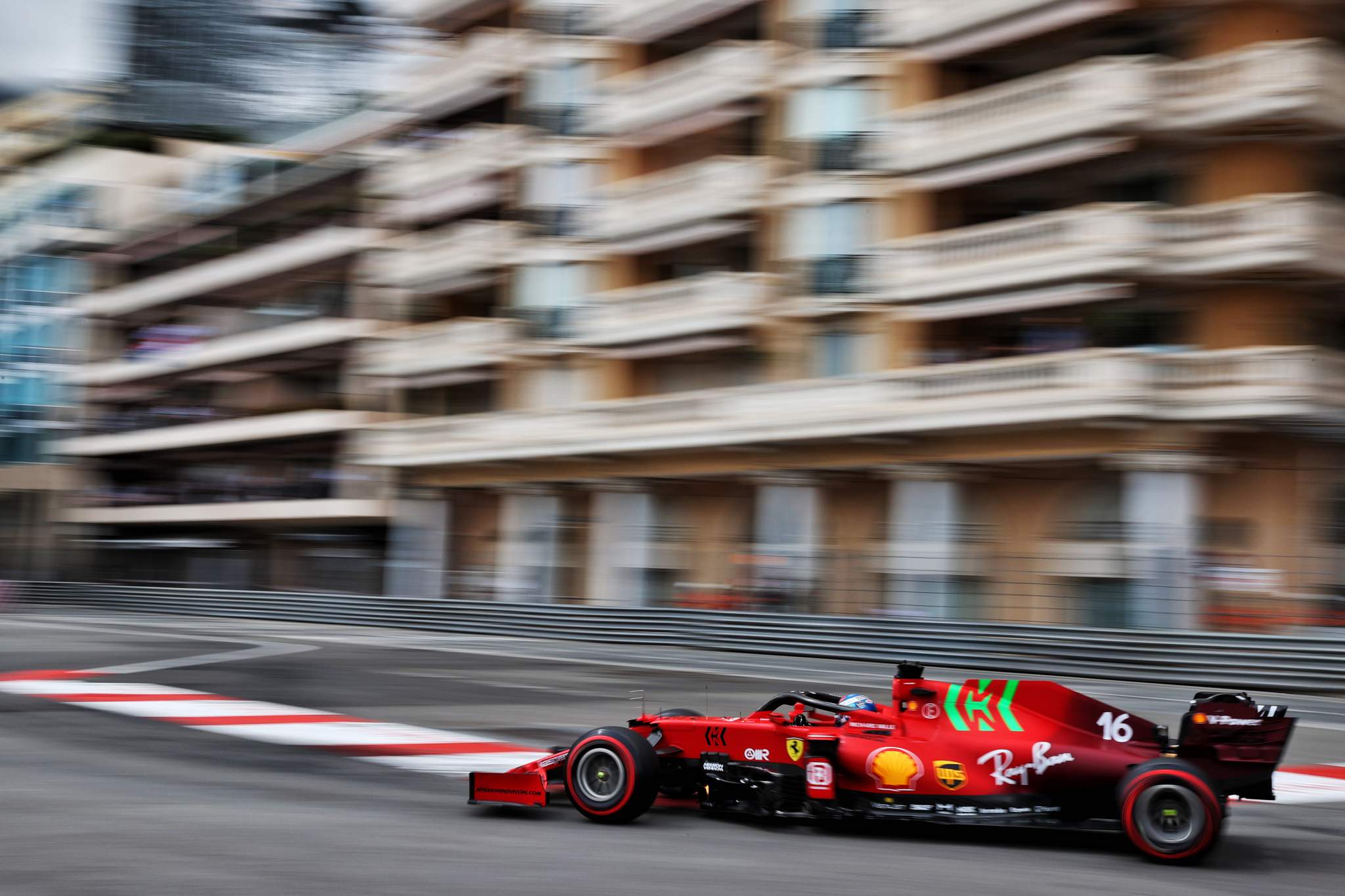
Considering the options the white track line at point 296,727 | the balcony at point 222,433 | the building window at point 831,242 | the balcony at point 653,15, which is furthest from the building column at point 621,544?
the white track line at point 296,727

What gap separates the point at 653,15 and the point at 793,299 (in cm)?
742

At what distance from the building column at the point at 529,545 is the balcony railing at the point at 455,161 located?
7.41m

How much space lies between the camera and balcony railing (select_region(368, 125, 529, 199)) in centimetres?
3459

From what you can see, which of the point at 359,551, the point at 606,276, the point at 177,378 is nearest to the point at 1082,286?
the point at 606,276

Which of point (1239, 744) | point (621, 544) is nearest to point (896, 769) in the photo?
point (1239, 744)

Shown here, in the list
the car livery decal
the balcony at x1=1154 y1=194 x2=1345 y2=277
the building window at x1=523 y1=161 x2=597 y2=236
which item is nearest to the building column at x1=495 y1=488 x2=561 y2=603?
the building window at x1=523 y1=161 x2=597 y2=236

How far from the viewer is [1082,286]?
72.4ft

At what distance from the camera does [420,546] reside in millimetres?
35969

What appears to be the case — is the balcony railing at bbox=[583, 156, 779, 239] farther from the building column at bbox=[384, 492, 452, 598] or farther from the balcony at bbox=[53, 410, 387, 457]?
the balcony at bbox=[53, 410, 387, 457]

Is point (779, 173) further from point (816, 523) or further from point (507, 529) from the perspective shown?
point (507, 529)

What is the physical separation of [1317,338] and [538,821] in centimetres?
1664

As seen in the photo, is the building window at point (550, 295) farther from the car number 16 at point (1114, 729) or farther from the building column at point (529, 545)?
the car number 16 at point (1114, 729)

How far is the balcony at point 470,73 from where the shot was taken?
114 ft

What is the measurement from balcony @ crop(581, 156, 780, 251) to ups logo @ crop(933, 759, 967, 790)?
21193 mm
